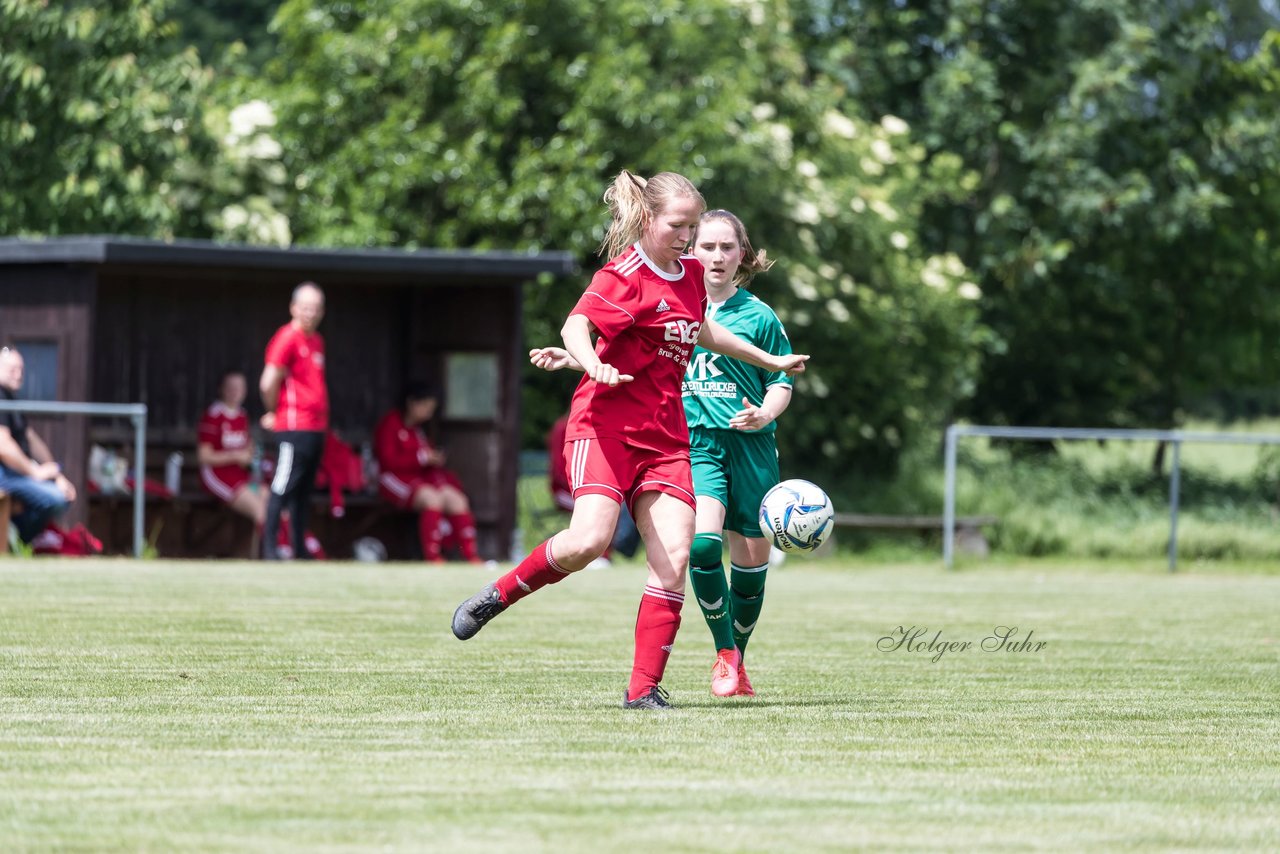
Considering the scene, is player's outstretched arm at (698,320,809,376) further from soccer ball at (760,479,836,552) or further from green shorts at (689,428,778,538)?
soccer ball at (760,479,836,552)

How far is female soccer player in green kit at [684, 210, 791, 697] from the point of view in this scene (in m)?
7.86

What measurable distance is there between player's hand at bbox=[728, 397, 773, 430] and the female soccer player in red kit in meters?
0.57

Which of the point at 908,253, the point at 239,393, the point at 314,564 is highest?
the point at 908,253

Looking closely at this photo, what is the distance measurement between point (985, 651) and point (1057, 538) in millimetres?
12110

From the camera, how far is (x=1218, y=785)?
18.3 feet

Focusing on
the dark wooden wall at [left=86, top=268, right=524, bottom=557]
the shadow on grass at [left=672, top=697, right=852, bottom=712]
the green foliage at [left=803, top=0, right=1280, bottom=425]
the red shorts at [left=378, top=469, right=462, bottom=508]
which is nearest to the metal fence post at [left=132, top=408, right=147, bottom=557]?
the dark wooden wall at [left=86, top=268, right=524, bottom=557]

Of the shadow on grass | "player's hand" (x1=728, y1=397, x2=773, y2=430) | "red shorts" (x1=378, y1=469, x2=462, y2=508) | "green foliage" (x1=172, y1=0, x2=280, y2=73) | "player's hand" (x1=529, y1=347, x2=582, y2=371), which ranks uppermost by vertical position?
"green foliage" (x1=172, y1=0, x2=280, y2=73)

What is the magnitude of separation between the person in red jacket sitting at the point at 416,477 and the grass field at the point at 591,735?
6.47 meters

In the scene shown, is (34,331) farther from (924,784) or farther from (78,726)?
(924,784)

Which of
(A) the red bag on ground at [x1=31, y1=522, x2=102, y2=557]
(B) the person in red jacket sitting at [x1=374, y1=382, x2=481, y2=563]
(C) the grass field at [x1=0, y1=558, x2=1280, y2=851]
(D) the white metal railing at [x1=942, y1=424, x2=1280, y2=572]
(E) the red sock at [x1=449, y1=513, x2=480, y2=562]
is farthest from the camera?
(D) the white metal railing at [x1=942, y1=424, x2=1280, y2=572]

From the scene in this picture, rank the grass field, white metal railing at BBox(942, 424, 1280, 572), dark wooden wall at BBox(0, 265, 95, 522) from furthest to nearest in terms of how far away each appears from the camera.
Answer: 1. white metal railing at BBox(942, 424, 1280, 572)
2. dark wooden wall at BBox(0, 265, 95, 522)
3. the grass field

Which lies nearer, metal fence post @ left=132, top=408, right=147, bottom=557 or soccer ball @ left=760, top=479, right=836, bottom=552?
soccer ball @ left=760, top=479, right=836, bottom=552

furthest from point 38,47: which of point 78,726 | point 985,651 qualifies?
point 78,726

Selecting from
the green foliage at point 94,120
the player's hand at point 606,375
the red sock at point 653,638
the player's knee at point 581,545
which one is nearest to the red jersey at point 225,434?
the green foliage at point 94,120
